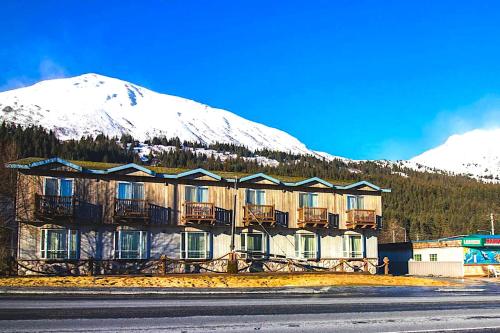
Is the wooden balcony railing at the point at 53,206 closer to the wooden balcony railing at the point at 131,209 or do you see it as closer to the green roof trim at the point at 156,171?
the green roof trim at the point at 156,171

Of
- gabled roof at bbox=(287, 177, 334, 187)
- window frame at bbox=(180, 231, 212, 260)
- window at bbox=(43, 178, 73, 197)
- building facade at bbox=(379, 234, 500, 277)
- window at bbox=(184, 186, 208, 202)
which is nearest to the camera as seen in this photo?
window at bbox=(43, 178, 73, 197)

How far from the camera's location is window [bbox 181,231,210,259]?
39.2 m

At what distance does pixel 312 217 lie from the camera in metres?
42.3

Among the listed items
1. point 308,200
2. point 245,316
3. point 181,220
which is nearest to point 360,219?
point 308,200

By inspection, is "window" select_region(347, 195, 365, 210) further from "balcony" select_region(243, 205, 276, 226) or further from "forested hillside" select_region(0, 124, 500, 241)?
"forested hillside" select_region(0, 124, 500, 241)

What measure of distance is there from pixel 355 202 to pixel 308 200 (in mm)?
4508

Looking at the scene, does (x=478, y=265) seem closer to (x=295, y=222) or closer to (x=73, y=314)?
(x=295, y=222)

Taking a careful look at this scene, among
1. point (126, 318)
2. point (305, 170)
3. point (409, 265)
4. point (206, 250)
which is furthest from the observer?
point (305, 170)

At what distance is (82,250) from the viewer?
36.4m

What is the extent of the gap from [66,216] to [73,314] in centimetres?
2251

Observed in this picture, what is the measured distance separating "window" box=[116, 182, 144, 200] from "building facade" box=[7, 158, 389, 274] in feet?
0.23

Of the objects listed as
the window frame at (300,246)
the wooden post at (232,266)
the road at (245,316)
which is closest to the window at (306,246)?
the window frame at (300,246)

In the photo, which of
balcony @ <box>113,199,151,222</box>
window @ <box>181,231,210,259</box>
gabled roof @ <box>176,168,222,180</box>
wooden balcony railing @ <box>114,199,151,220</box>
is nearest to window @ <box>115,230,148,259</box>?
balcony @ <box>113,199,151,222</box>

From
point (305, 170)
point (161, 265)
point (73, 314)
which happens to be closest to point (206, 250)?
point (161, 265)
